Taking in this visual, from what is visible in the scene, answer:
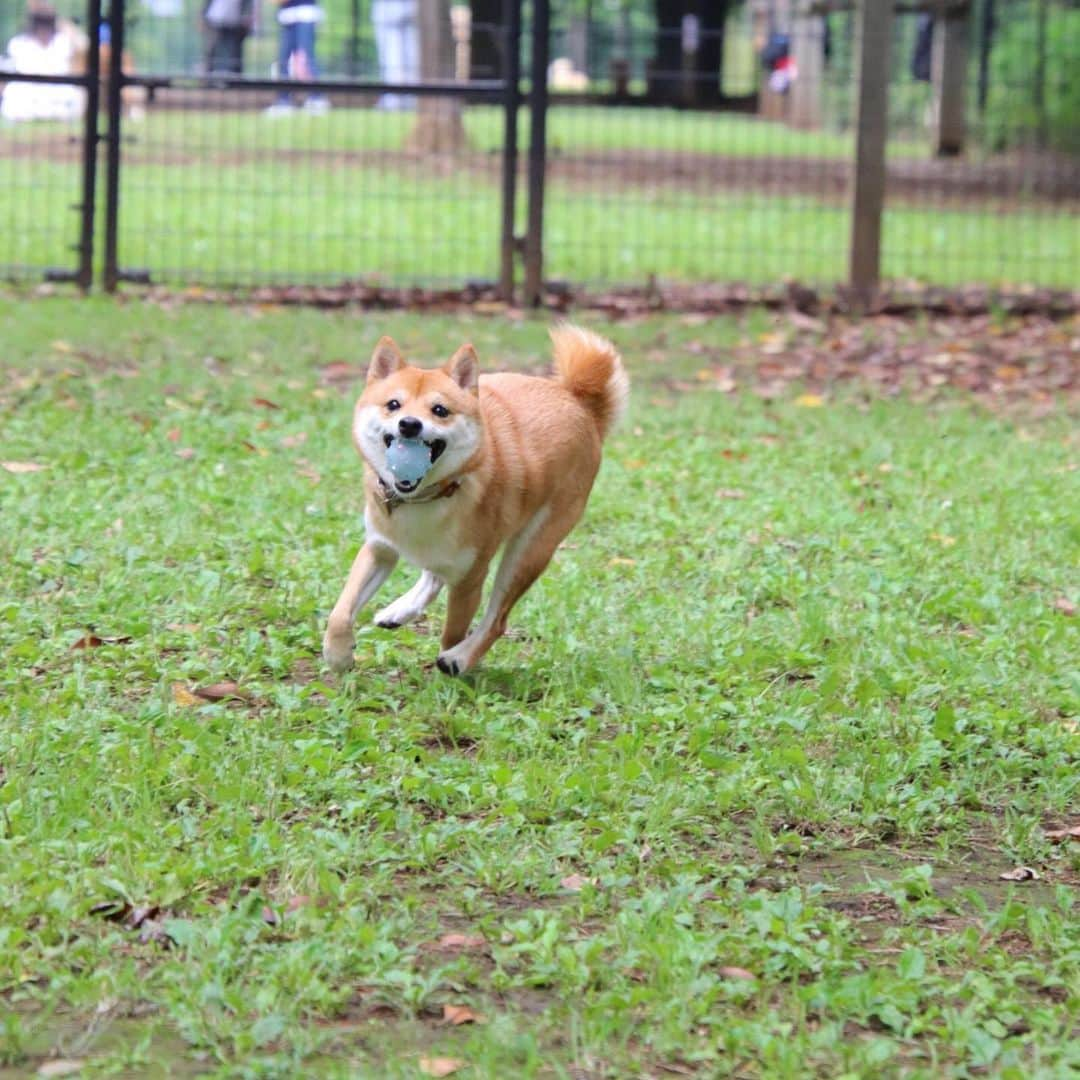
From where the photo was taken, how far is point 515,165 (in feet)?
36.7

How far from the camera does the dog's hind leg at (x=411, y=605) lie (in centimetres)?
523

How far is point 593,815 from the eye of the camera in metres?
4.12

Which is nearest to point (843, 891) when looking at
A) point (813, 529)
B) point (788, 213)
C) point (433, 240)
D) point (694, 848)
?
point (694, 848)

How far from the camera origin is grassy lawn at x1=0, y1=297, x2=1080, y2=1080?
10.6 ft

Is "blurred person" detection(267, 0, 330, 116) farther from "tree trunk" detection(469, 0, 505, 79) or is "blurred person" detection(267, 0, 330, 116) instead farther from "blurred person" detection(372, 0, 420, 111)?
"tree trunk" detection(469, 0, 505, 79)

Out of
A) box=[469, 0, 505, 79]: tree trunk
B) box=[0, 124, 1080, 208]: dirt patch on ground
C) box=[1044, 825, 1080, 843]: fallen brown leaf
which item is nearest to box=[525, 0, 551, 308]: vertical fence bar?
box=[469, 0, 505, 79]: tree trunk

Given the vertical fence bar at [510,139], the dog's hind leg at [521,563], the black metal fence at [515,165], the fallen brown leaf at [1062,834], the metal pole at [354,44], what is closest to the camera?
the fallen brown leaf at [1062,834]

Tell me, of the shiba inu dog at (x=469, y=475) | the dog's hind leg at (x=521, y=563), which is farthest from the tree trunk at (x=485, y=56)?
the dog's hind leg at (x=521, y=563)

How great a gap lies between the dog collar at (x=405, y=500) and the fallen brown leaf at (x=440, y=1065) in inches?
74.9

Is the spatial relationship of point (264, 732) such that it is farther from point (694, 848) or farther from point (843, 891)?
point (843, 891)

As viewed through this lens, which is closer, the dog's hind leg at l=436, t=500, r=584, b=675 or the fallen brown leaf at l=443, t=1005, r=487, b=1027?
the fallen brown leaf at l=443, t=1005, r=487, b=1027

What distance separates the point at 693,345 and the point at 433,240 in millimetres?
2988

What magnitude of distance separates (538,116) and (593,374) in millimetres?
6035

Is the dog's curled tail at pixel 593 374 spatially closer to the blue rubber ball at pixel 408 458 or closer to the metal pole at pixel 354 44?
the blue rubber ball at pixel 408 458
